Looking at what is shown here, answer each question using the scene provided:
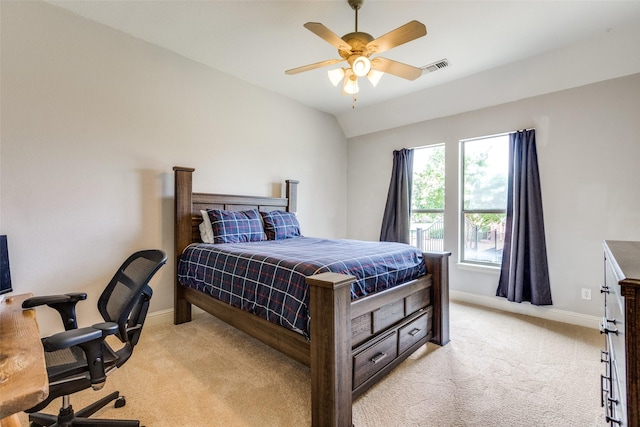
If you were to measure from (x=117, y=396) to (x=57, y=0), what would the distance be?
3068 millimetres

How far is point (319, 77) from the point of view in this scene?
3590 mm

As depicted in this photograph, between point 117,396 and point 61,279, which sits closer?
point 117,396

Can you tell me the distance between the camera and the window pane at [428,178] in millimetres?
4199

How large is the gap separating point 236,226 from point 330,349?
2025 mm

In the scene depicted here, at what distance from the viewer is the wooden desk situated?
653 millimetres

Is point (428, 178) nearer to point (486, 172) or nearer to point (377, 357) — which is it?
point (486, 172)

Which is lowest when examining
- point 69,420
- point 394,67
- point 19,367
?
point 69,420

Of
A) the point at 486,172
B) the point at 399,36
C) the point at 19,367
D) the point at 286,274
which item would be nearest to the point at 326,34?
the point at 399,36

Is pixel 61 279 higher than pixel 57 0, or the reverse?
pixel 57 0

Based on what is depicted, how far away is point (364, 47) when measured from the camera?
2.06m

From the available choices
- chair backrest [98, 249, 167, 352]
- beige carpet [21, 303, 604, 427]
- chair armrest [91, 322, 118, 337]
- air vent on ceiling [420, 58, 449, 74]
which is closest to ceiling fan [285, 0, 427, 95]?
air vent on ceiling [420, 58, 449, 74]

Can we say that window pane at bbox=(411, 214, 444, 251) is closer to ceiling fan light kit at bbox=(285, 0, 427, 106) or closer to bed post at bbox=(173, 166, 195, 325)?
ceiling fan light kit at bbox=(285, 0, 427, 106)

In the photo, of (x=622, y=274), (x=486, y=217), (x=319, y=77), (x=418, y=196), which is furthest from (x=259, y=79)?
(x=622, y=274)

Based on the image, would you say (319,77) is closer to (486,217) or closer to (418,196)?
(418,196)
